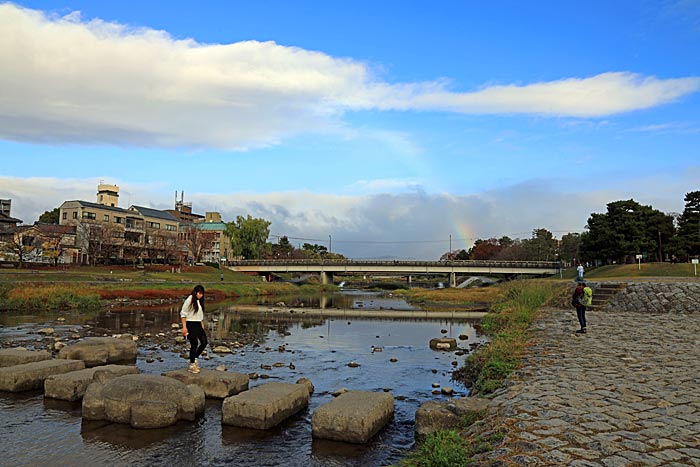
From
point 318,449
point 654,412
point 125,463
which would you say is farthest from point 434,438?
point 125,463

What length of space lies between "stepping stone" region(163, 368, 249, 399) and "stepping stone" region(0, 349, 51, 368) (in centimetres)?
Answer: 476

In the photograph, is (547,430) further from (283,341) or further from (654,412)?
(283,341)

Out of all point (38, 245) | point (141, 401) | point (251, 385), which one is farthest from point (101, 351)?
point (38, 245)

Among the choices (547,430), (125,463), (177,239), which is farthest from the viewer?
(177,239)

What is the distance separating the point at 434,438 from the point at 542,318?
15667mm

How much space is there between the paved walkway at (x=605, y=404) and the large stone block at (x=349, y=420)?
7.66 feet

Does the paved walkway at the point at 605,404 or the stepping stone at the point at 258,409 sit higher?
the paved walkway at the point at 605,404

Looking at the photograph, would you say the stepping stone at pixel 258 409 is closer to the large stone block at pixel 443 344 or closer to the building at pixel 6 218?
the large stone block at pixel 443 344

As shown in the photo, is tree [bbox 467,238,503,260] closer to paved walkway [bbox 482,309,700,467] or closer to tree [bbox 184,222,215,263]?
tree [bbox 184,222,215,263]

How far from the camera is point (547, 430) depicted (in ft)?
21.0

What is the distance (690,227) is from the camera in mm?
60562

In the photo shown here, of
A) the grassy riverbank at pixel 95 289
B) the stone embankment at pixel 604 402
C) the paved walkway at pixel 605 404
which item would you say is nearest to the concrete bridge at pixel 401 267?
the grassy riverbank at pixel 95 289

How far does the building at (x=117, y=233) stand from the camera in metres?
72.3

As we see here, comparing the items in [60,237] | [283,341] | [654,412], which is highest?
[60,237]
